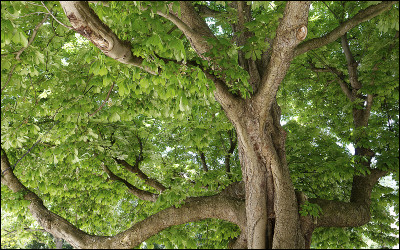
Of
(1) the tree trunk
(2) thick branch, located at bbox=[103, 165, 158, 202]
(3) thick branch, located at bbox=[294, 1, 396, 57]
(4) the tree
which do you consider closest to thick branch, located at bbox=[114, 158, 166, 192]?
(4) the tree

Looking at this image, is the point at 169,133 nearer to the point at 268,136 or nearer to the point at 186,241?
the point at 186,241

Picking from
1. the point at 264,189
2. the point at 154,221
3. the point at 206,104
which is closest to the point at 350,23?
the point at 206,104

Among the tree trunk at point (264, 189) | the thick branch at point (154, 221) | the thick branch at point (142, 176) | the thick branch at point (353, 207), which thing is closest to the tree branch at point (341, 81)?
the thick branch at point (353, 207)

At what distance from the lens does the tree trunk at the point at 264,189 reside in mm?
4660

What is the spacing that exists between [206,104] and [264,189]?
1572 mm

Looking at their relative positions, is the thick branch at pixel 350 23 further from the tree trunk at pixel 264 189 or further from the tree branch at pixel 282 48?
the tree trunk at pixel 264 189

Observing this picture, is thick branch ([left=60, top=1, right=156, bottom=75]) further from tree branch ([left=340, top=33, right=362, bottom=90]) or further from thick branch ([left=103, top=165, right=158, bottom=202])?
tree branch ([left=340, top=33, right=362, bottom=90])

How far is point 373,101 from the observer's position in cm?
611

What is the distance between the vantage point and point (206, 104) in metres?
4.99

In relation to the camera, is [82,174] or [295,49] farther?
[82,174]

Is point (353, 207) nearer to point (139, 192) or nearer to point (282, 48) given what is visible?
point (282, 48)

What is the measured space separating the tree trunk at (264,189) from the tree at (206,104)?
0.06 ft

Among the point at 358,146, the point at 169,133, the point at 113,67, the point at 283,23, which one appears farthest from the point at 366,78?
the point at 169,133

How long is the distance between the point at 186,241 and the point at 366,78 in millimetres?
4399
